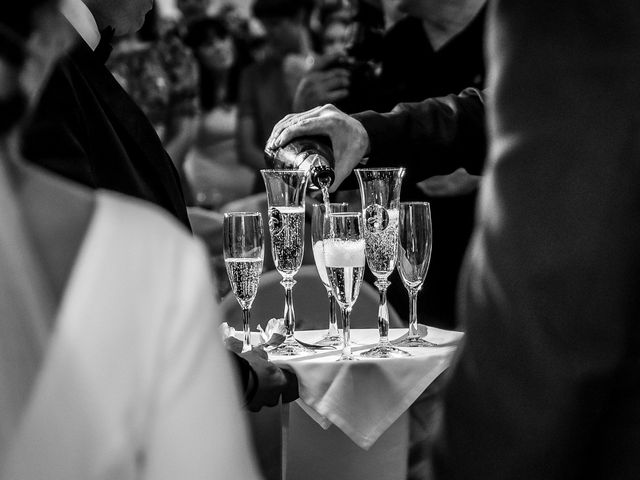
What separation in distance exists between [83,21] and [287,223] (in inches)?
27.6

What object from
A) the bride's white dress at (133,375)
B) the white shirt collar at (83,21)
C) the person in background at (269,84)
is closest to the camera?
the bride's white dress at (133,375)

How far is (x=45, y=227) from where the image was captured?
595mm

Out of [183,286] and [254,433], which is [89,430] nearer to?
[183,286]

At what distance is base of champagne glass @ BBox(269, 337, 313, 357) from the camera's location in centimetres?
214

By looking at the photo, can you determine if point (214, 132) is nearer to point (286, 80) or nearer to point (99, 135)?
point (286, 80)

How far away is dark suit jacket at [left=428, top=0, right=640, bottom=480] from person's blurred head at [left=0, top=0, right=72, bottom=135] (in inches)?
22.1

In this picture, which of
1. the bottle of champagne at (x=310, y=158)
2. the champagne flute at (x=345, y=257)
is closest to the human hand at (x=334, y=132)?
the bottle of champagne at (x=310, y=158)

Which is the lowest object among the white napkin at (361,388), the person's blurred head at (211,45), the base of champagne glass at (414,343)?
the white napkin at (361,388)

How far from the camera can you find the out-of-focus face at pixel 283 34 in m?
6.22

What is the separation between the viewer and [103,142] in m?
2.07

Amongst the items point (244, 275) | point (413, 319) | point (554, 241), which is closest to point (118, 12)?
point (244, 275)

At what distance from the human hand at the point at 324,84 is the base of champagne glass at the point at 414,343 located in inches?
60.8

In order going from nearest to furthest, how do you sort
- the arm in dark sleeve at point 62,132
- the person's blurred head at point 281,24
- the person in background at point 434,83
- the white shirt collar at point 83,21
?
the arm in dark sleeve at point 62,132
the white shirt collar at point 83,21
the person in background at point 434,83
the person's blurred head at point 281,24

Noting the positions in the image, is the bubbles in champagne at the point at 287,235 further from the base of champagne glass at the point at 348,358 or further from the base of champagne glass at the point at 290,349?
the base of champagne glass at the point at 348,358
